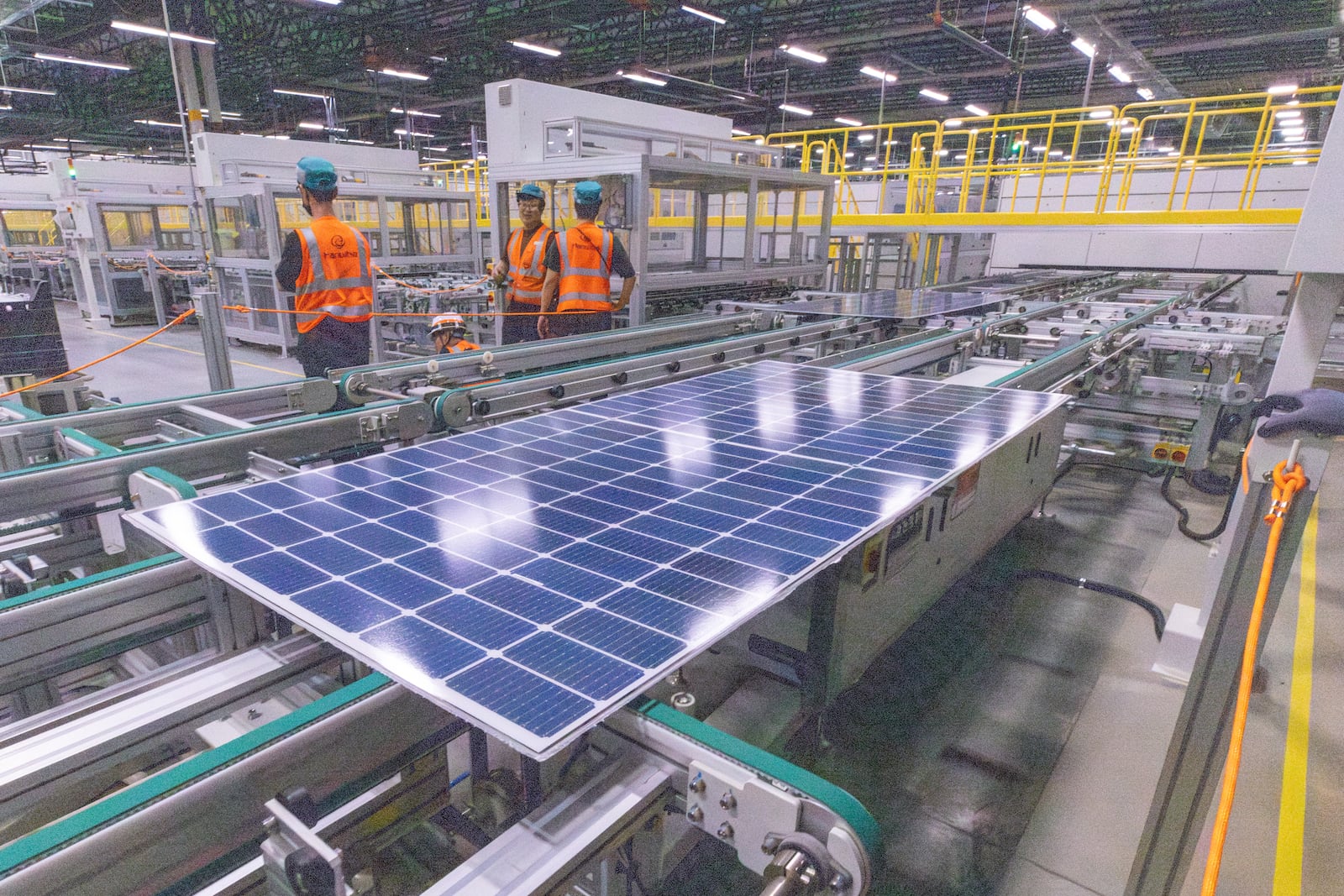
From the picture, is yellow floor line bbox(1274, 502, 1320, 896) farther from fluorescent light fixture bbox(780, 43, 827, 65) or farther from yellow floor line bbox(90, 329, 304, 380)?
fluorescent light fixture bbox(780, 43, 827, 65)

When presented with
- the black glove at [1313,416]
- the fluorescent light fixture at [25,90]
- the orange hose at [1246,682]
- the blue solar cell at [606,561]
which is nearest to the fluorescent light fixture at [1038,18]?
the orange hose at [1246,682]

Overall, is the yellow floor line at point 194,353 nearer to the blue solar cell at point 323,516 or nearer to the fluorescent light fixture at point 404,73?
the blue solar cell at point 323,516

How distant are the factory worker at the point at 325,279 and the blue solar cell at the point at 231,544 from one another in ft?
10.6

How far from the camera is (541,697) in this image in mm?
1241

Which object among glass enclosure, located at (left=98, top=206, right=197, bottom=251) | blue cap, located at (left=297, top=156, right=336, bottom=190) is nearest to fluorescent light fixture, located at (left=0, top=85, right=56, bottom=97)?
glass enclosure, located at (left=98, top=206, right=197, bottom=251)

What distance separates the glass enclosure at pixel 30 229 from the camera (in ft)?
75.9

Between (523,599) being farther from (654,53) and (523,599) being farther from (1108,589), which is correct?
(654,53)

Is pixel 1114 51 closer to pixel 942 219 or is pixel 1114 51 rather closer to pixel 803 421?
pixel 942 219

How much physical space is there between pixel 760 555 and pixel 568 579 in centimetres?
48

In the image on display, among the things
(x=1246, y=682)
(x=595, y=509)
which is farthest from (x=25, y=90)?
(x=1246, y=682)

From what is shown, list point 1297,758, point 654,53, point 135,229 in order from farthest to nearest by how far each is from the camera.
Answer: point 654,53 → point 135,229 → point 1297,758

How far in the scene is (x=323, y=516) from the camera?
1978 millimetres

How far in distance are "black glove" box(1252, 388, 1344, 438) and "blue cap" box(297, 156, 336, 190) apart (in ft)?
15.9

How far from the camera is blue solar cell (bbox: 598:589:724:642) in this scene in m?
1.44
